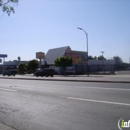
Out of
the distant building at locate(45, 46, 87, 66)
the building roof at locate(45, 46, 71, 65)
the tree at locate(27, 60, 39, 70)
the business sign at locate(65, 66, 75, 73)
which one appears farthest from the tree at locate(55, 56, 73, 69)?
the tree at locate(27, 60, 39, 70)

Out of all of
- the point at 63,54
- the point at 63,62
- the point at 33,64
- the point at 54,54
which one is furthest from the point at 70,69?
the point at 54,54

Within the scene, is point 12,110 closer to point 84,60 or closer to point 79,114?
point 79,114

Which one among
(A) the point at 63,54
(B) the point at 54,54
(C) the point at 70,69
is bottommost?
(C) the point at 70,69

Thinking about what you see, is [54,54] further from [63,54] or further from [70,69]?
[70,69]

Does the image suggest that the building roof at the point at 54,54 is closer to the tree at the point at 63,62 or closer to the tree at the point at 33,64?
the tree at the point at 33,64

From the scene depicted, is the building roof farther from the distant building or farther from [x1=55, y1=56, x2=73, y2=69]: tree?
[x1=55, y1=56, x2=73, y2=69]: tree

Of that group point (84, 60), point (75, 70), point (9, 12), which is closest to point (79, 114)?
point (9, 12)

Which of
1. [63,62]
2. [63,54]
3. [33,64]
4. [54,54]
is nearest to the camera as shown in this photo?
[63,62]

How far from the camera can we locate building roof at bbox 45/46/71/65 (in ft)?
222

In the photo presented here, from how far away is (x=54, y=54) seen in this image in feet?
234

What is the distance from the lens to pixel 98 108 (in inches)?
295

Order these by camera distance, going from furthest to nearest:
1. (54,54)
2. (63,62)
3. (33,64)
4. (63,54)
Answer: (54,54) → (63,54) → (33,64) → (63,62)

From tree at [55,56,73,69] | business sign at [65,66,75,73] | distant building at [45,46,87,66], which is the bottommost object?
business sign at [65,66,75,73]

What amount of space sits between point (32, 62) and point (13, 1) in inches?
2348
